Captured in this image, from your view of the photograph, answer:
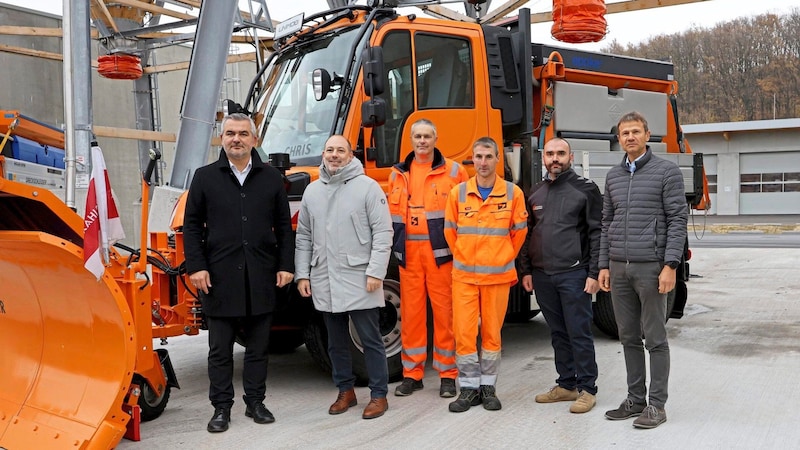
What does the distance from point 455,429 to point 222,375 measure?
1398mm

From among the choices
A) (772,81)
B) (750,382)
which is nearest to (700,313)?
(750,382)

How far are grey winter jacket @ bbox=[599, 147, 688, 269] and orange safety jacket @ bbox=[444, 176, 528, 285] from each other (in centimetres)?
65

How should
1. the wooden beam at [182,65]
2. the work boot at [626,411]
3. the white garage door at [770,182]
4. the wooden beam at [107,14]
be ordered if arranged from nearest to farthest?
the work boot at [626,411] → the wooden beam at [107,14] → the wooden beam at [182,65] → the white garage door at [770,182]

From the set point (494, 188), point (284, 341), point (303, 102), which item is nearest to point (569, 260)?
point (494, 188)

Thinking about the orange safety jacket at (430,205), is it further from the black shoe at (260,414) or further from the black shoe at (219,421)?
the black shoe at (219,421)

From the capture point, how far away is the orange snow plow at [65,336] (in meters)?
3.82

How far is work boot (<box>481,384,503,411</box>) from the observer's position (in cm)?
462

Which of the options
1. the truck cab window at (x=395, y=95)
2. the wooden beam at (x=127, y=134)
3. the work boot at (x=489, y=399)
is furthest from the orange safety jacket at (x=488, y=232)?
the wooden beam at (x=127, y=134)

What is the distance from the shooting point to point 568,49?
6.40 m

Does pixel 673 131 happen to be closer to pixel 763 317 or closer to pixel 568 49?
pixel 568 49

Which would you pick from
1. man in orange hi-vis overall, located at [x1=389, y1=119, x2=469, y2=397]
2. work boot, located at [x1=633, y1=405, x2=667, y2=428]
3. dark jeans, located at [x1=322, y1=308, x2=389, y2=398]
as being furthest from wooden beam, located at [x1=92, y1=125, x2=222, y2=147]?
work boot, located at [x1=633, y1=405, x2=667, y2=428]

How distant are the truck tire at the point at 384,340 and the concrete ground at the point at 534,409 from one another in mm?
201

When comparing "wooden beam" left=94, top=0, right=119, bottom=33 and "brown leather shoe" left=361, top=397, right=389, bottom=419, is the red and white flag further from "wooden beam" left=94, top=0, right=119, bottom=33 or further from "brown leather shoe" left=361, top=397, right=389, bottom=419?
"wooden beam" left=94, top=0, right=119, bottom=33

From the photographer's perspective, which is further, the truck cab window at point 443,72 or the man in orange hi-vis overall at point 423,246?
the truck cab window at point 443,72
